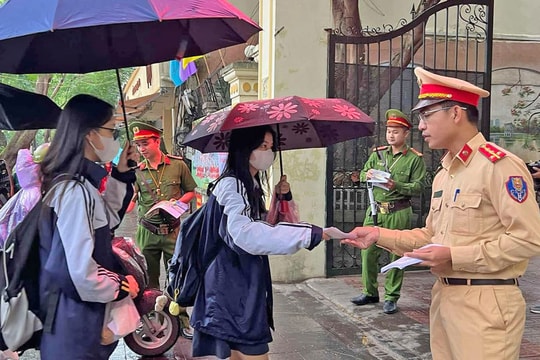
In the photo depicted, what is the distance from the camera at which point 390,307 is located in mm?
5422

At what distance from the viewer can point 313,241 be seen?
2.62 metres

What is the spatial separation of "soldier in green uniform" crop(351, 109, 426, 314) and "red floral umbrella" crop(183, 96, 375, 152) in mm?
1979

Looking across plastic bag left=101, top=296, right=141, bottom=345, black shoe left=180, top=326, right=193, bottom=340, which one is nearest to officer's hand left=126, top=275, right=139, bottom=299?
plastic bag left=101, top=296, right=141, bottom=345

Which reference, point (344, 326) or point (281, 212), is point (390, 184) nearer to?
point (344, 326)

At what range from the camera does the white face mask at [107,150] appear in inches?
97.7

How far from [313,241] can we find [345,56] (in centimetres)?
446

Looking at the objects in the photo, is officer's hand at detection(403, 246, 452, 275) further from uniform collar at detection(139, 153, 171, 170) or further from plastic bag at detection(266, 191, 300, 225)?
uniform collar at detection(139, 153, 171, 170)

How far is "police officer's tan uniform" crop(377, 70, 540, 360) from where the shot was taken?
216cm

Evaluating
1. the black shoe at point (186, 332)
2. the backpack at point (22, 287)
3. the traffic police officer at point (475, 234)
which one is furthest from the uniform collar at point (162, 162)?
the traffic police officer at point (475, 234)

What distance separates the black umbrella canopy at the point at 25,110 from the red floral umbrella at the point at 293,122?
32.0 inches

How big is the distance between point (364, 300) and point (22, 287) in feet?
13.4

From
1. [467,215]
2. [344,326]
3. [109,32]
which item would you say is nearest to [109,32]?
[109,32]

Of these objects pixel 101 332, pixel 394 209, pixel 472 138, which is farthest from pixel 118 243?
pixel 394 209

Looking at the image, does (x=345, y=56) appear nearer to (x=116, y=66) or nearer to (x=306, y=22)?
(x=306, y=22)
